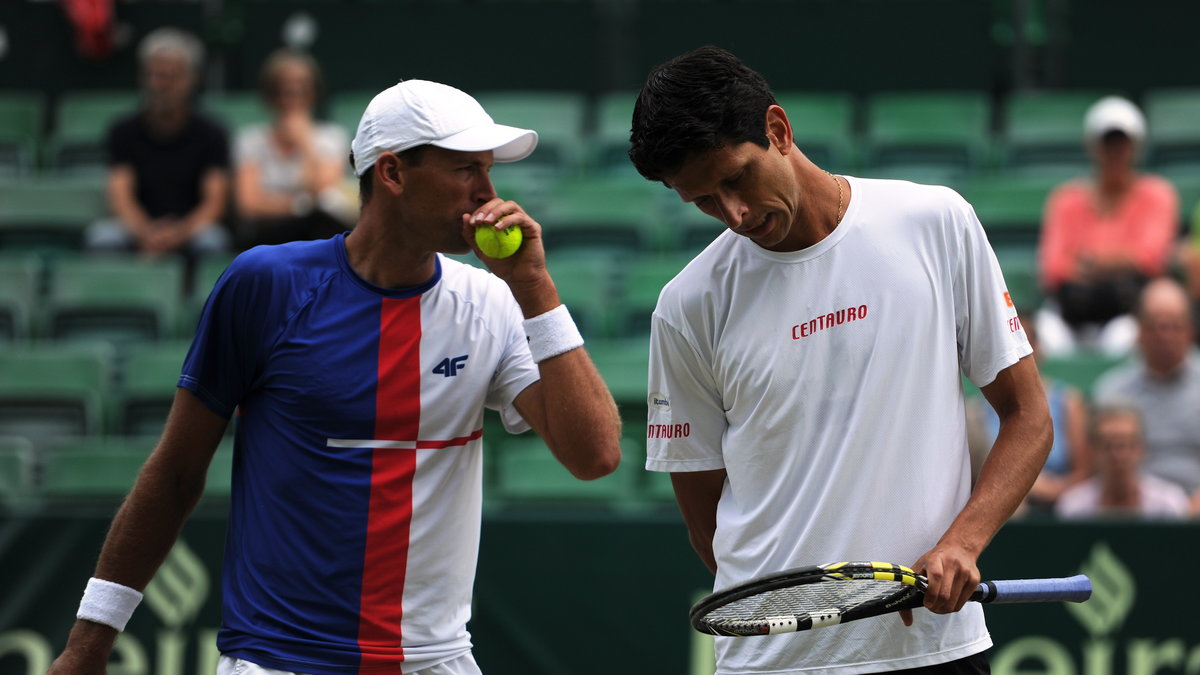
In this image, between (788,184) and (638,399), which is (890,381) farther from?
(638,399)

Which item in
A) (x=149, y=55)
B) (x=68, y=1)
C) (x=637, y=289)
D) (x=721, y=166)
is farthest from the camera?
(x=68, y=1)

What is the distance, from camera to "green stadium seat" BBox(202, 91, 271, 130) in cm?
997

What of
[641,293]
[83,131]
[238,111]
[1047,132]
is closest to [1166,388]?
[641,293]

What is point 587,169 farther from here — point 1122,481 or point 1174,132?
point 1122,481

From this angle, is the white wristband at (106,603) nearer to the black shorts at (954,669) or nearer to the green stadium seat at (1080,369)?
the black shorts at (954,669)

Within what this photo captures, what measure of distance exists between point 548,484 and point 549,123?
12.3 feet

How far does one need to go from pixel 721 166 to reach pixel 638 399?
13.7ft

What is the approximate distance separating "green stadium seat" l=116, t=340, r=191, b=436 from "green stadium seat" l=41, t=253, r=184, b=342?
2.04 feet

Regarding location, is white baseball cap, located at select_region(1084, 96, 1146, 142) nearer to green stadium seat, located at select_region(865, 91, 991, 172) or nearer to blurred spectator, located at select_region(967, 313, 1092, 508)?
green stadium seat, located at select_region(865, 91, 991, 172)

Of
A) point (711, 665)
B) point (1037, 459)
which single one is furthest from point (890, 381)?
point (711, 665)

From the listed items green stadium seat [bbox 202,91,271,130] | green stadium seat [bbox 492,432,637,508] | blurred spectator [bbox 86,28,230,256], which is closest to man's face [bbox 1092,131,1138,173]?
green stadium seat [bbox 492,432,637,508]

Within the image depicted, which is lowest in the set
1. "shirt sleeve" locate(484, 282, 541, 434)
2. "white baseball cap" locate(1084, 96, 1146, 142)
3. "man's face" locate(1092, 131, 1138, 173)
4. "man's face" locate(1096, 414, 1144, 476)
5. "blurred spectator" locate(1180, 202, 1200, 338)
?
"man's face" locate(1096, 414, 1144, 476)

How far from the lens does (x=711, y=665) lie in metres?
5.68

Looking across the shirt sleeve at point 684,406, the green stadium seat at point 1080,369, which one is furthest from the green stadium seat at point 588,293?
the shirt sleeve at point 684,406
